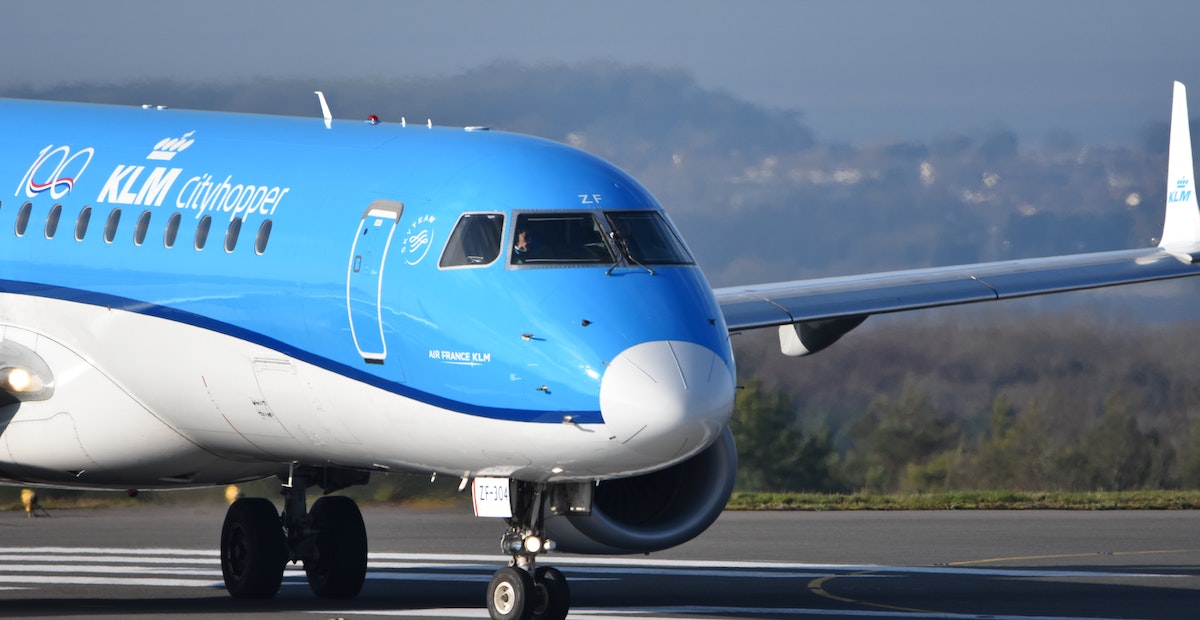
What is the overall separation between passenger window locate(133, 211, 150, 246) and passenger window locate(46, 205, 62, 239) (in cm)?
102

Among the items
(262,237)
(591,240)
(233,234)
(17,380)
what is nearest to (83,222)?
(17,380)

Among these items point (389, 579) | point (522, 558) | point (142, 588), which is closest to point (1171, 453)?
point (389, 579)

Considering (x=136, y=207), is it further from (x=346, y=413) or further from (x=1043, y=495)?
(x=1043, y=495)

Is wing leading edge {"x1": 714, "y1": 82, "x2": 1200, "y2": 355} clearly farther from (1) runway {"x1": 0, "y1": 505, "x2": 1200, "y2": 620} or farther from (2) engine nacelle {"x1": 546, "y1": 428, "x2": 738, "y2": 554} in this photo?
(2) engine nacelle {"x1": 546, "y1": 428, "x2": 738, "y2": 554}

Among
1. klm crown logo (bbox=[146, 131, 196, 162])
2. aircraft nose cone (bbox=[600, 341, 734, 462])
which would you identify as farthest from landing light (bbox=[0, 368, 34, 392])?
aircraft nose cone (bbox=[600, 341, 734, 462])

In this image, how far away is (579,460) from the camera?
14.6 metres

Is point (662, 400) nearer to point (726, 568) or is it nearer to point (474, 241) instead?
point (474, 241)

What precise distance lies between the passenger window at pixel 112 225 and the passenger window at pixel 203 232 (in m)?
1.05

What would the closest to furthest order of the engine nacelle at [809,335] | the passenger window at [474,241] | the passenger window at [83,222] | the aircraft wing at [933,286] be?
1. the passenger window at [474,241]
2. the passenger window at [83,222]
3. the aircraft wing at [933,286]
4. the engine nacelle at [809,335]

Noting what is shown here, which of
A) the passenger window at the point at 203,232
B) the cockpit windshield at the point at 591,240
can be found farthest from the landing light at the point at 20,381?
the cockpit windshield at the point at 591,240

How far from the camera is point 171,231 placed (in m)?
17.7

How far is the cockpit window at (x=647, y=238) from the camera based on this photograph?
1531 centimetres

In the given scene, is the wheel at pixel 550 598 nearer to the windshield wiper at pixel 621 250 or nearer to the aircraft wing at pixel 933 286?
the windshield wiper at pixel 621 250

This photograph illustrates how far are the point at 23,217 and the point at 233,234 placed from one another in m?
2.79
